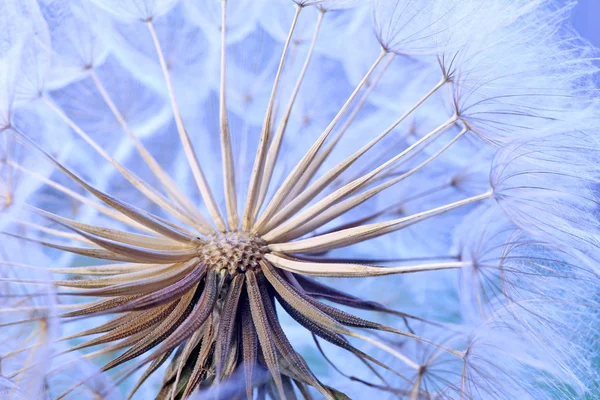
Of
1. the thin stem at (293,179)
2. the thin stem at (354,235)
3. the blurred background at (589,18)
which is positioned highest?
the blurred background at (589,18)

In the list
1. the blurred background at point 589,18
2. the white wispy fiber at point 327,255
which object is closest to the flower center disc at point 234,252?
the white wispy fiber at point 327,255

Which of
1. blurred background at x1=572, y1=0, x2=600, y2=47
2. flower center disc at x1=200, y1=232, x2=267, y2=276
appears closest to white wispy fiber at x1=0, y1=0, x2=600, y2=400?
flower center disc at x1=200, y1=232, x2=267, y2=276

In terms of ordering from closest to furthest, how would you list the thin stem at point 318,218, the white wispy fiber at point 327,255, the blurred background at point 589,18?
the white wispy fiber at point 327,255
the thin stem at point 318,218
the blurred background at point 589,18

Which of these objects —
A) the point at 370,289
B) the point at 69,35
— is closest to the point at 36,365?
the point at 69,35

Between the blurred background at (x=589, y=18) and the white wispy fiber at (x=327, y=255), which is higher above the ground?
the blurred background at (x=589, y=18)

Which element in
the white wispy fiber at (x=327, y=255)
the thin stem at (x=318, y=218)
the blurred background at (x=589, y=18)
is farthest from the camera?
the blurred background at (x=589, y=18)

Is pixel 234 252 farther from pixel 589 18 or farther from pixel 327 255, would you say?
pixel 589 18

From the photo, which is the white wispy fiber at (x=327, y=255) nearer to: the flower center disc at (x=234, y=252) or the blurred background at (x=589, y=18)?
the flower center disc at (x=234, y=252)
